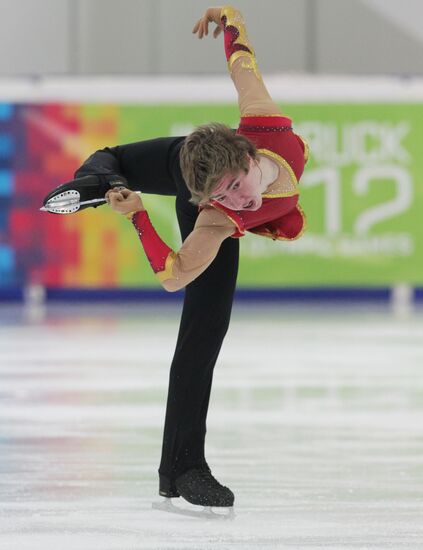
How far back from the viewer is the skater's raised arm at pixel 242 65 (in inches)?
117

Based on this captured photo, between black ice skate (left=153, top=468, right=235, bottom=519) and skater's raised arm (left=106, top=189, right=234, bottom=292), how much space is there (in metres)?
0.51

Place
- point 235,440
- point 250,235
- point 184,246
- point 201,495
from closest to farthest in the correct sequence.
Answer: point 184,246, point 201,495, point 235,440, point 250,235

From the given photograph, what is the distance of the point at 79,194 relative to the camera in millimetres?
2844

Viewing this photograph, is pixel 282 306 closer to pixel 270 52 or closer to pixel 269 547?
pixel 270 52

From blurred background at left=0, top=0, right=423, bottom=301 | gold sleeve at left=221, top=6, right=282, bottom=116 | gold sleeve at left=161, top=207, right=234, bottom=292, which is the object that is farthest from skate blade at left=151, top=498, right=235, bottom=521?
blurred background at left=0, top=0, right=423, bottom=301

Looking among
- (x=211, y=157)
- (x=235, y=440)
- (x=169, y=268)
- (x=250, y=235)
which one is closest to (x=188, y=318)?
(x=169, y=268)

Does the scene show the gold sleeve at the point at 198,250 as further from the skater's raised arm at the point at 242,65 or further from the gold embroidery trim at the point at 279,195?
the skater's raised arm at the point at 242,65

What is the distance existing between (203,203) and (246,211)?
100 millimetres

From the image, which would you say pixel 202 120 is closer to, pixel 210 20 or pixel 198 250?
pixel 210 20

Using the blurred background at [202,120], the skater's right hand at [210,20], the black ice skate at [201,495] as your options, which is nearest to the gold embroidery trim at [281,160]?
the skater's right hand at [210,20]

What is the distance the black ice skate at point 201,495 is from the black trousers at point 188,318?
1.1 inches

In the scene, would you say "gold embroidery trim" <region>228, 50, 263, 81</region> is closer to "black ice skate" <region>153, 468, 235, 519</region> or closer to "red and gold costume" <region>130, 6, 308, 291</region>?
"red and gold costume" <region>130, 6, 308, 291</region>

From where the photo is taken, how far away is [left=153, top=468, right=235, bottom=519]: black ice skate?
2.99 meters

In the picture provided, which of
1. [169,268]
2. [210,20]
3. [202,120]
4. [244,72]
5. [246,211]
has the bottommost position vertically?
[169,268]
